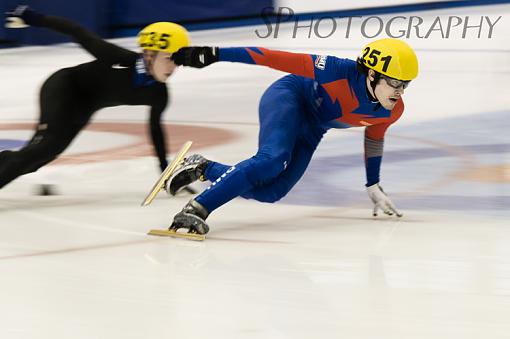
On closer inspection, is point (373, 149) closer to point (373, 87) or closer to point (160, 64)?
point (373, 87)

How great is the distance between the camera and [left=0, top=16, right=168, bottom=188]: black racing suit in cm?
502

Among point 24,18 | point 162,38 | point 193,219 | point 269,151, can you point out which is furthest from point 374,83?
point 24,18

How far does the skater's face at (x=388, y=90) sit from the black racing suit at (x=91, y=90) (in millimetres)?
1260

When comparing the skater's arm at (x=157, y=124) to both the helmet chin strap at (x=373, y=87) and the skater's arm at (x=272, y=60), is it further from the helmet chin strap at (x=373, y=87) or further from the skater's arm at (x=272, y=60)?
the helmet chin strap at (x=373, y=87)

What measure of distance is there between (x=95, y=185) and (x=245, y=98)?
3425mm

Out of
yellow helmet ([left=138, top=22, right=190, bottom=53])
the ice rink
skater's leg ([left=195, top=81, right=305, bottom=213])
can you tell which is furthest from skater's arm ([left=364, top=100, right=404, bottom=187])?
yellow helmet ([left=138, top=22, right=190, bottom=53])

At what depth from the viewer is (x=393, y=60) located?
4.38m

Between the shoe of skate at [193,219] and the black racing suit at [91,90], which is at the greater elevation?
the black racing suit at [91,90]

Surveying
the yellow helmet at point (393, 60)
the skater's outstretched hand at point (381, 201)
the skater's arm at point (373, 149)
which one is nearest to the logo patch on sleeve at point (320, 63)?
the yellow helmet at point (393, 60)

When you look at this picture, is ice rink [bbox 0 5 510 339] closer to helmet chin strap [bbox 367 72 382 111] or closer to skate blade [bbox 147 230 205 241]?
skate blade [bbox 147 230 205 241]

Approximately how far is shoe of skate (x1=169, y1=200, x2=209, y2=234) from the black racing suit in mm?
956

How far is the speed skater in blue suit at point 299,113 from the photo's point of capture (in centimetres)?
436

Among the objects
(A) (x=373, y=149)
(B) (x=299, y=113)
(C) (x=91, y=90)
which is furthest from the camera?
(C) (x=91, y=90)

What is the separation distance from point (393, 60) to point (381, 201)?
2.63 ft
